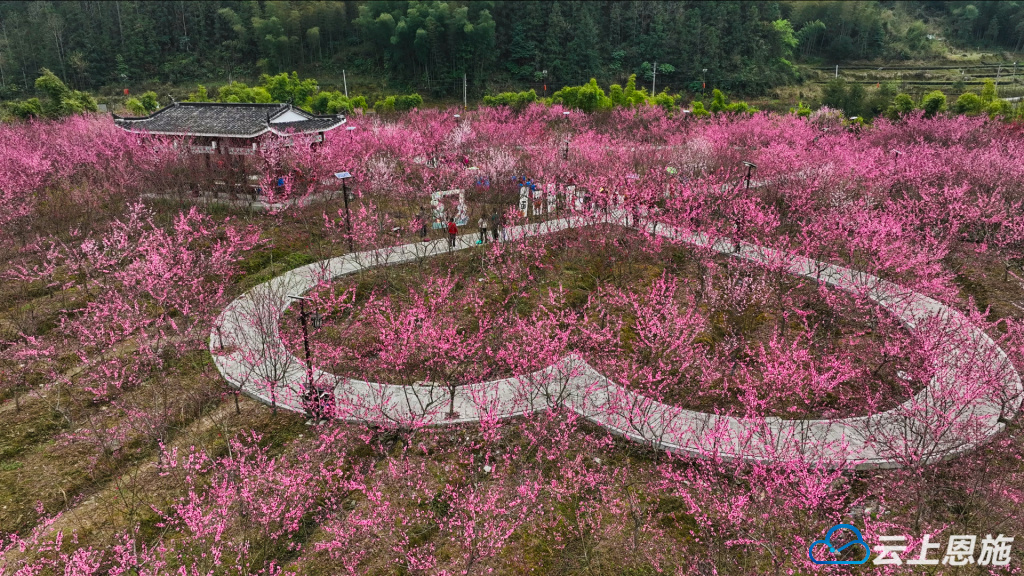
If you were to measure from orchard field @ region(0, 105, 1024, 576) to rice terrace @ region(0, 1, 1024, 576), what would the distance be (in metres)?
0.09

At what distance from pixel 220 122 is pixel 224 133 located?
1.38 m

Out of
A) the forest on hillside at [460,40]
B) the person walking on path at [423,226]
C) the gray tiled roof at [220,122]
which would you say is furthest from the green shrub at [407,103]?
the person walking on path at [423,226]

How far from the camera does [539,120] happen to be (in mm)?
39625

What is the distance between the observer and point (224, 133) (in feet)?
76.6

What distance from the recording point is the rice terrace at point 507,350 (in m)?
8.88

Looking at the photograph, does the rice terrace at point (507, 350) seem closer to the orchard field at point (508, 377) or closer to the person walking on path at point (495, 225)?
the orchard field at point (508, 377)

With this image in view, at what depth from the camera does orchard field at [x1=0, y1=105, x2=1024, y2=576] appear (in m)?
8.84

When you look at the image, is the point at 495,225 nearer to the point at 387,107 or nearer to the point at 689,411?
the point at 689,411

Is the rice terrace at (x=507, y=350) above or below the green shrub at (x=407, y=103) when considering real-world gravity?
below

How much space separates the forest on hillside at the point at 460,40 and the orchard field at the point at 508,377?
4952 centimetres

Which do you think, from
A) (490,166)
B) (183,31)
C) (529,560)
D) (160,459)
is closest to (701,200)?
(490,166)

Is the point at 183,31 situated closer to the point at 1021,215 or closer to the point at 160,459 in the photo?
the point at 160,459

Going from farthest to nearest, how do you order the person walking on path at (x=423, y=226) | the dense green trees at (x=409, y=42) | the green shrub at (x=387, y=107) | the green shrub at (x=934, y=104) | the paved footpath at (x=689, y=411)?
1. the dense green trees at (x=409, y=42)
2. the green shrub at (x=387, y=107)
3. the green shrub at (x=934, y=104)
4. the person walking on path at (x=423, y=226)
5. the paved footpath at (x=689, y=411)

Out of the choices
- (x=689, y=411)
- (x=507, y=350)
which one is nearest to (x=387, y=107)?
(x=507, y=350)
